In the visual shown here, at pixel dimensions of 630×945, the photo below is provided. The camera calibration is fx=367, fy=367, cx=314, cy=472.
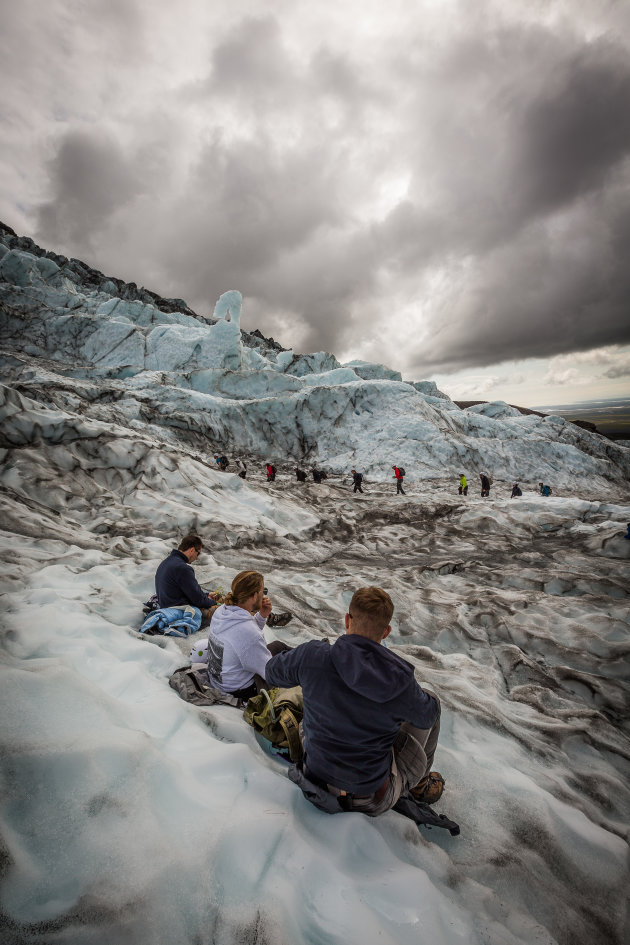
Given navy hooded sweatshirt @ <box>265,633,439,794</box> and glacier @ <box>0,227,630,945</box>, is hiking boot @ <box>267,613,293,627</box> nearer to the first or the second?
glacier @ <box>0,227,630,945</box>

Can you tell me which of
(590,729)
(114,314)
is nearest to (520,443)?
(590,729)

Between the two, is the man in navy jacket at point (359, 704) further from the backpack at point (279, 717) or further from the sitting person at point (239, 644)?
the sitting person at point (239, 644)

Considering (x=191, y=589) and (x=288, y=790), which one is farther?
(x=191, y=589)

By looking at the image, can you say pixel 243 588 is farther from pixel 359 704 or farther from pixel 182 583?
pixel 182 583

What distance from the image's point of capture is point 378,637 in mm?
2150

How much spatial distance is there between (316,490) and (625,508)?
12.2 meters

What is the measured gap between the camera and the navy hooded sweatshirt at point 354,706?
203 centimetres

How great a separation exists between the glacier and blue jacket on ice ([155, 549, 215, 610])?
21.6 inches

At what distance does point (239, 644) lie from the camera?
10.1 ft

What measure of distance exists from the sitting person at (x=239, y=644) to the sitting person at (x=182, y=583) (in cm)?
162

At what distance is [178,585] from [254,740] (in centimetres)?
240

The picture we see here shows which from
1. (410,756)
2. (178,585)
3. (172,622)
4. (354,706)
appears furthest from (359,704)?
(178,585)

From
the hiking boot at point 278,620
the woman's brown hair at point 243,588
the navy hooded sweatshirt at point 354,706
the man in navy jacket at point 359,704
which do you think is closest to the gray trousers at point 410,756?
the man in navy jacket at point 359,704

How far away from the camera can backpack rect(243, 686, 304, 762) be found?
255 centimetres
